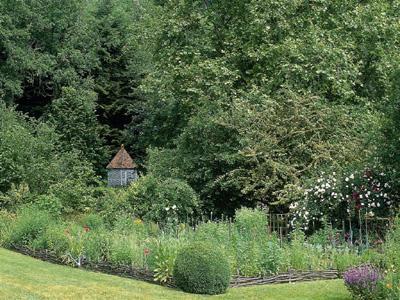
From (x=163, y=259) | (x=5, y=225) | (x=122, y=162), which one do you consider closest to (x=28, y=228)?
(x=5, y=225)

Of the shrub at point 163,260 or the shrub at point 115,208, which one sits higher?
the shrub at point 115,208

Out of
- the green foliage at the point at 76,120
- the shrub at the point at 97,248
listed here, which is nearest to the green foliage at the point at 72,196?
the green foliage at the point at 76,120

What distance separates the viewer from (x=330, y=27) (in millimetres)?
20797

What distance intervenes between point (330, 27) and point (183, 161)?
728 cm

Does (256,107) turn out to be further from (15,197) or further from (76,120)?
(76,120)

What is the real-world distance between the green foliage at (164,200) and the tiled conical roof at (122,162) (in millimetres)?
15417

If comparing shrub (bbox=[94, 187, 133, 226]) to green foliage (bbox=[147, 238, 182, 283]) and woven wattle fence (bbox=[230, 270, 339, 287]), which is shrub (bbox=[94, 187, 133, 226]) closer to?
green foliage (bbox=[147, 238, 182, 283])

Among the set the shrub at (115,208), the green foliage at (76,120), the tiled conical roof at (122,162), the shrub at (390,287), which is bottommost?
the shrub at (390,287)

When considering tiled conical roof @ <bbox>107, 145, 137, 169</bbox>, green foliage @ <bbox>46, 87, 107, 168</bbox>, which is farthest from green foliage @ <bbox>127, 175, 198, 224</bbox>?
green foliage @ <bbox>46, 87, 107, 168</bbox>

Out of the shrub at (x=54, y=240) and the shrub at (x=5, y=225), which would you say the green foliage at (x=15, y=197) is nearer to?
the shrub at (x=5, y=225)

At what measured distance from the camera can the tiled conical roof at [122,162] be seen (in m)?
32.6

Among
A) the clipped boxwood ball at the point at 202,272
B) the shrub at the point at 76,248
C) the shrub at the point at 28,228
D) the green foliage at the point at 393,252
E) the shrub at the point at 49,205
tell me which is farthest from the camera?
the shrub at the point at 49,205

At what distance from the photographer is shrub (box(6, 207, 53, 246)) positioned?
15094 mm

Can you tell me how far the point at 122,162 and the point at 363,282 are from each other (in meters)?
25.0
